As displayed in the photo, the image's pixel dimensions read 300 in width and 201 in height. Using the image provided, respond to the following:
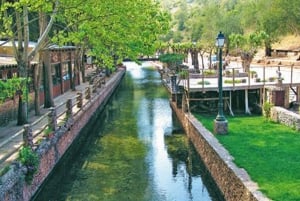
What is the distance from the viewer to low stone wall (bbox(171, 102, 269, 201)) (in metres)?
13.0

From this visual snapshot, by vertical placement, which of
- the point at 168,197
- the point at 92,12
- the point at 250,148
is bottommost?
the point at 168,197

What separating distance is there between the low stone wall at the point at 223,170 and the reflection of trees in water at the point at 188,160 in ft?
0.86

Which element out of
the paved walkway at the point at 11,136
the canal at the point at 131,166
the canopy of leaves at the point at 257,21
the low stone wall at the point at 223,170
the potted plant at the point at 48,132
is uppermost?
the canopy of leaves at the point at 257,21

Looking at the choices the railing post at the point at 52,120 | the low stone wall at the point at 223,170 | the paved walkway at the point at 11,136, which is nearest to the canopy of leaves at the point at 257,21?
the low stone wall at the point at 223,170

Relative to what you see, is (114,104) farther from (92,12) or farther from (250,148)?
(250,148)

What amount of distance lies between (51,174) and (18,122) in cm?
523

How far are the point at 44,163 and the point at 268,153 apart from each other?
8154 mm

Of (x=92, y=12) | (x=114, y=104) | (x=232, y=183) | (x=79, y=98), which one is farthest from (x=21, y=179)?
(x=114, y=104)

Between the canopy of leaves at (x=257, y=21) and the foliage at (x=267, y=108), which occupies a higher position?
the canopy of leaves at (x=257, y=21)

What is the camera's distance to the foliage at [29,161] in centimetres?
1460

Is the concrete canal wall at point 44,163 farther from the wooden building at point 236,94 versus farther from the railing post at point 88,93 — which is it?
the wooden building at point 236,94

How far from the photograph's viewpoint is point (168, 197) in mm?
16234

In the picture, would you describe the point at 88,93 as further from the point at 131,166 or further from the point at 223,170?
the point at 223,170

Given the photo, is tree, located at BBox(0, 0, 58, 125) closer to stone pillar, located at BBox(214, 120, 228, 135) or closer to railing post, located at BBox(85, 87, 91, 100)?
stone pillar, located at BBox(214, 120, 228, 135)
